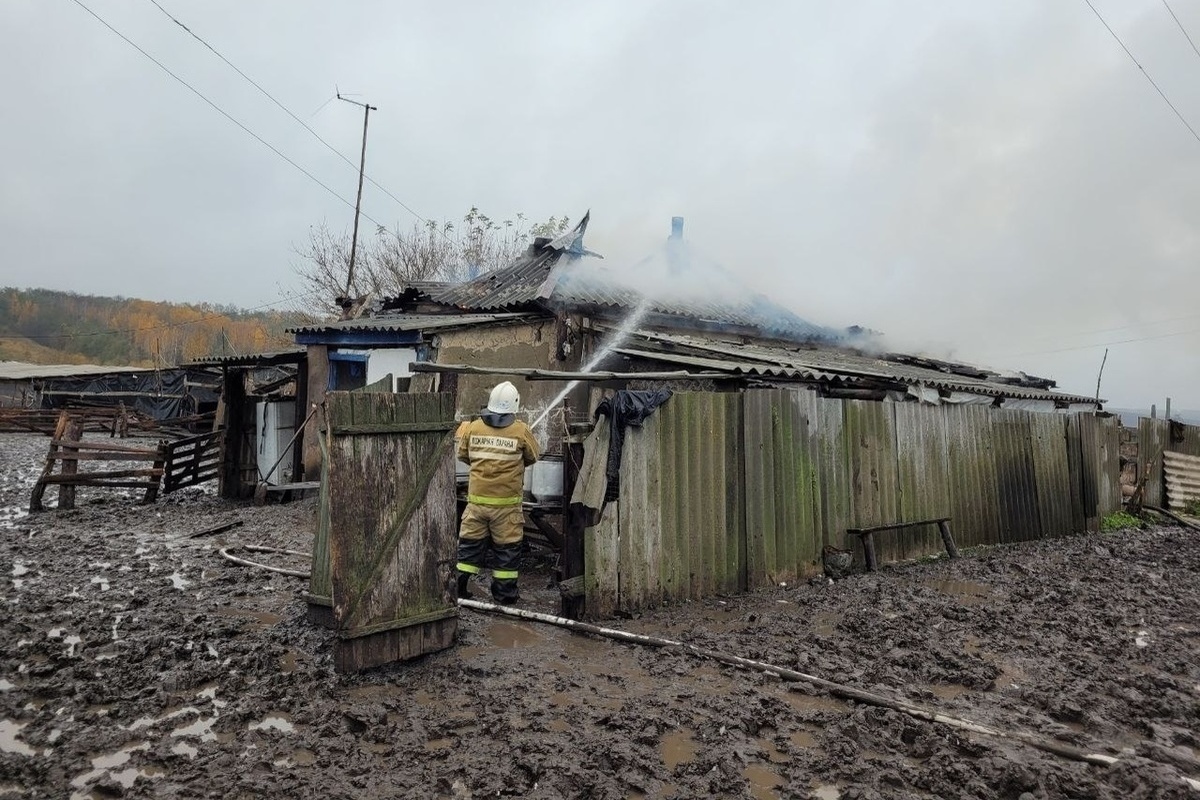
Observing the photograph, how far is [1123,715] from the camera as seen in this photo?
377 cm

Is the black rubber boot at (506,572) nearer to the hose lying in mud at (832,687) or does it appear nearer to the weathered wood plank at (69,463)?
the hose lying in mud at (832,687)

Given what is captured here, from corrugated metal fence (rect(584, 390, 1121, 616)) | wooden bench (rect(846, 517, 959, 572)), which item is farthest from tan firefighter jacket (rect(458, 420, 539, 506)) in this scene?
wooden bench (rect(846, 517, 959, 572))

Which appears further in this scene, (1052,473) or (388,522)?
(1052,473)

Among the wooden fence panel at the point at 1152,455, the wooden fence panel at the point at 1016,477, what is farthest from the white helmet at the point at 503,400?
the wooden fence panel at the point at 1152,455

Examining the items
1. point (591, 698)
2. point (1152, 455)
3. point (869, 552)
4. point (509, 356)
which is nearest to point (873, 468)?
point (869, 552)

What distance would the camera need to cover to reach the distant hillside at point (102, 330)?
66.2 meters

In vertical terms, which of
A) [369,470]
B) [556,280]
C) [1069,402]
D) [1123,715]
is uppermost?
[556,280]

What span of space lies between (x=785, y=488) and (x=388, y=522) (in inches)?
150

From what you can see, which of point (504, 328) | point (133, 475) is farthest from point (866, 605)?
point (133, 475)

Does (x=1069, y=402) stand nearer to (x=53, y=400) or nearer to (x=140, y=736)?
(x=140, y=736)

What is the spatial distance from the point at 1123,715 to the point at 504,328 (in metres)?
8.09

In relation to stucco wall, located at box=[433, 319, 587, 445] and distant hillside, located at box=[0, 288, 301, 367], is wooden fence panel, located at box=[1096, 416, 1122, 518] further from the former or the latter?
distant hillside, located at box=[0, 288, 301, 367]

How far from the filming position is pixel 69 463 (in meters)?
10.7

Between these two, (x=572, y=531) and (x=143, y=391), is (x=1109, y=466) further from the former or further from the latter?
(x=143, y=391)
